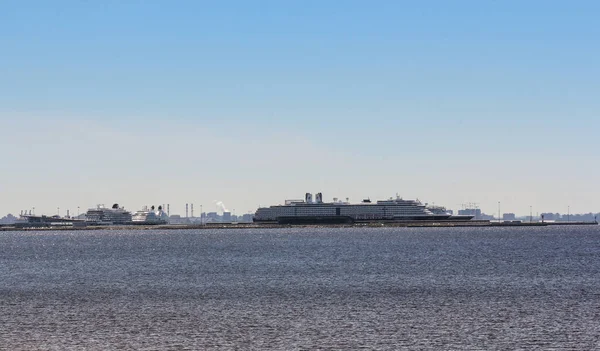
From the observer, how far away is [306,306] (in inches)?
2106

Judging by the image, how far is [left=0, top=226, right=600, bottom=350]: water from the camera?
40969 mm

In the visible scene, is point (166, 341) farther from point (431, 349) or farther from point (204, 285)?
point (204, 285)

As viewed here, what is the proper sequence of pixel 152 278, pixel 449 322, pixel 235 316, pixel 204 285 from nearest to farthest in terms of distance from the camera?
pixel 449 322, pixel 235 316, pixel 204 285, pixel 152 278

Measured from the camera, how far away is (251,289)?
65.2m

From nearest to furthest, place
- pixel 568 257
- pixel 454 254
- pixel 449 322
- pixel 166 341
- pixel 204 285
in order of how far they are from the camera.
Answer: pixel 166 341
pixel 449 322
pixel 204 285
pixel 568 257
pixel 454 254

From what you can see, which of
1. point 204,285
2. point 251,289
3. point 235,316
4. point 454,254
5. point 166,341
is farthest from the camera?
point 454,254

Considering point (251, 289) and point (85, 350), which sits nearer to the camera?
point (85, 350)

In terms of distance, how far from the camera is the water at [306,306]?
40969 mm

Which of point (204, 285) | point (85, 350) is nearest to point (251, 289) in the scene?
point (204, 285)

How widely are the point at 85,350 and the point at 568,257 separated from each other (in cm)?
7567

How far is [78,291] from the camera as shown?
65.8m

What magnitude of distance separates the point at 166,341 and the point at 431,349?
40.5 feet

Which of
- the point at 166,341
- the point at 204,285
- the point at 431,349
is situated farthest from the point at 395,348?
the point at 204,285

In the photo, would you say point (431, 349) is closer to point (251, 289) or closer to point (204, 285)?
point (251, 289)
